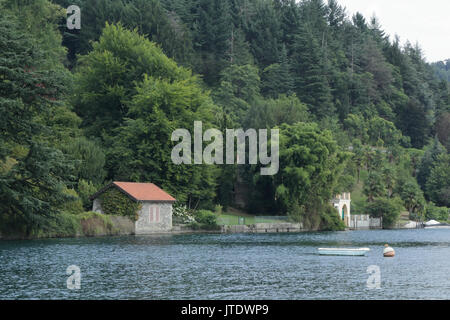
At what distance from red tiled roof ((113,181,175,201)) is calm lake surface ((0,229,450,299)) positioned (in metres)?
13.0

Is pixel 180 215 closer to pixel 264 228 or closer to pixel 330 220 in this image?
pixel 264 228

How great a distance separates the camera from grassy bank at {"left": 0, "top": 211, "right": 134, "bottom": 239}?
59031mm

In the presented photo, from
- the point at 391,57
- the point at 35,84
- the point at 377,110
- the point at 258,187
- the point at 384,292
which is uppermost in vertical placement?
the point at 391,57

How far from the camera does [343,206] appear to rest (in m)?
110

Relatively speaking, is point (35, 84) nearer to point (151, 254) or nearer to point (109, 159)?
point (151, 254)

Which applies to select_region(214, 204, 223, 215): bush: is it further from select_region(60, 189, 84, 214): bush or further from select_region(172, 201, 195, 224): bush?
select_region(60, 189, 84, 214): bush

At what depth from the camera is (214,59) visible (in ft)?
488

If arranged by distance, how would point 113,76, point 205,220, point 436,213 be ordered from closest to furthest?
1. point 205,220
2. point 113,76
3. point 436,213

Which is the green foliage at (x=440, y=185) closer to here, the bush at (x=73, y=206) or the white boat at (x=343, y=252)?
the bush at (x=73, y=206)

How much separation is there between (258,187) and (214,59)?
187 feet

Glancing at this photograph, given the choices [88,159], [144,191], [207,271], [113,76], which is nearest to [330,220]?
[144,191]

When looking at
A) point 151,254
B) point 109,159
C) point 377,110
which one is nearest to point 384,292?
point 151,254

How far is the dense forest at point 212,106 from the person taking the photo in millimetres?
58688

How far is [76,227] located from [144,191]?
487 inches
